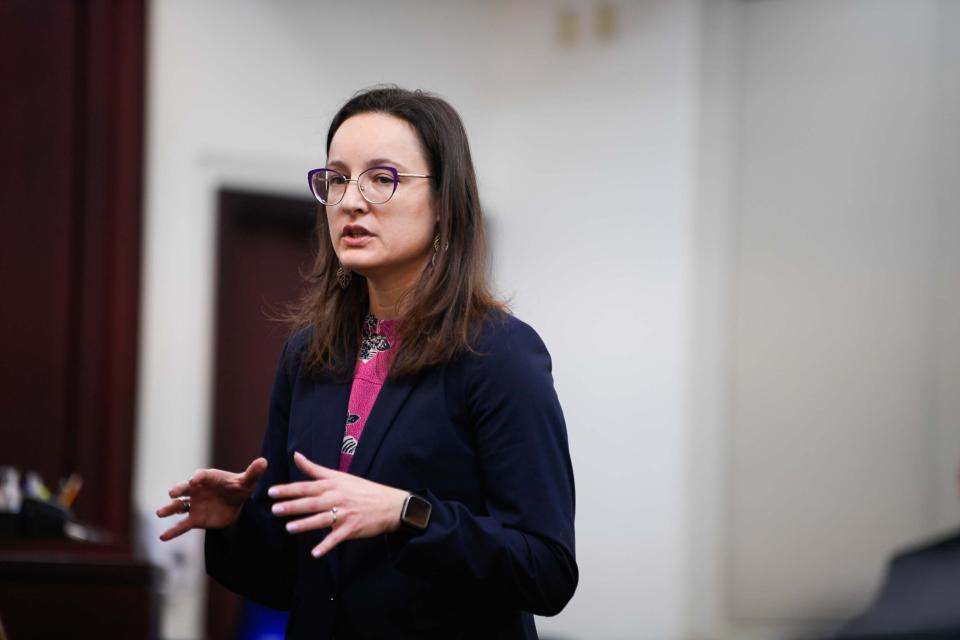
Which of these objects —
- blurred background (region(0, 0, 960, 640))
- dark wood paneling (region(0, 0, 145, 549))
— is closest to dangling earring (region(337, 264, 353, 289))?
blurred background (region(0, 0, 960, 640))

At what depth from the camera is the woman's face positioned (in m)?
1.44

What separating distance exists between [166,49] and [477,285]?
11.2 ft

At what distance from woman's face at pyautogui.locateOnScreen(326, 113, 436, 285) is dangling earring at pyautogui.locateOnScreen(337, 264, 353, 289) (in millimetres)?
126

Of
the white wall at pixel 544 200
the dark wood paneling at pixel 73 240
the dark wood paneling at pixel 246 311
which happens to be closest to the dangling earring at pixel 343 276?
the white wall at pixel 544 200

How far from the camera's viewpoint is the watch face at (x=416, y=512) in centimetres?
128

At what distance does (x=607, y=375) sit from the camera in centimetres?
499

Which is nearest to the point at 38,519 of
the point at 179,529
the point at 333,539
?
the point at 179,529

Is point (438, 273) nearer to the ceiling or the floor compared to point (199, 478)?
nearer to the ceiling

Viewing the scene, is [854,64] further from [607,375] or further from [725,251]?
[607,375]

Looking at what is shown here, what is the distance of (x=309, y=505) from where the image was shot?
4.03 ft

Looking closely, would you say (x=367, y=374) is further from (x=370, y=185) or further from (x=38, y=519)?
(x=38, y=519)

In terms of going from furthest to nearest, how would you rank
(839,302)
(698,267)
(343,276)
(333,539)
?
(698,267)
(839,302)
(343,276)
(333,539)

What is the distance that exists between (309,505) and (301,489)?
0.7 inches

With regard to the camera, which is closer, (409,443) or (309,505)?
(309,505)
